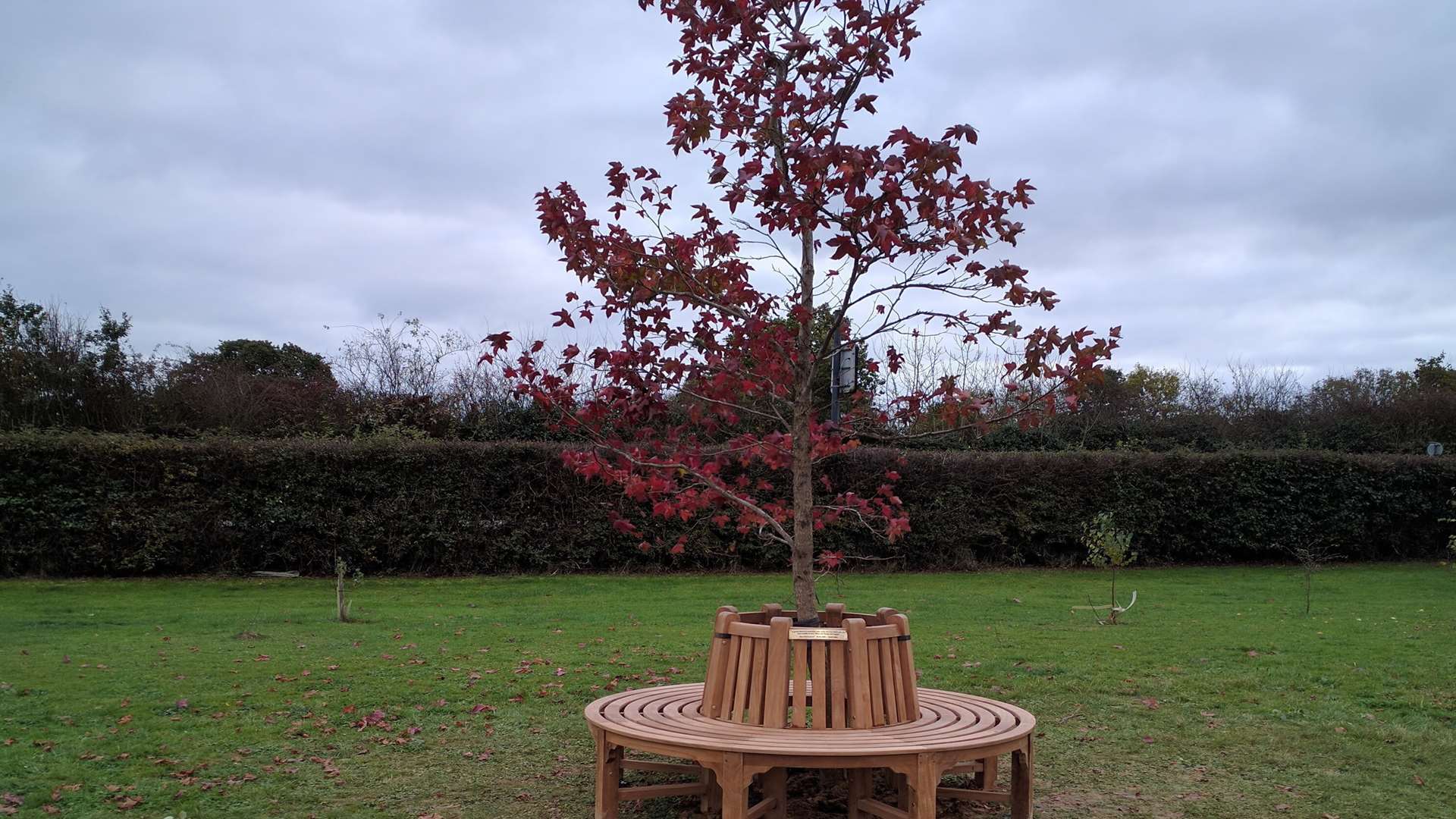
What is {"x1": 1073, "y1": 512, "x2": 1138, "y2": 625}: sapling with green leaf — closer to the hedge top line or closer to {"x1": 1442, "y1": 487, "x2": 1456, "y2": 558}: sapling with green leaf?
the hedge top line

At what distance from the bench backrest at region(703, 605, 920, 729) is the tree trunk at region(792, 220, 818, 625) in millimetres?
365

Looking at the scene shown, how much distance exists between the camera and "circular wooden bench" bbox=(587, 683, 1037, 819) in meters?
3.69

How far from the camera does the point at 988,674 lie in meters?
7.50

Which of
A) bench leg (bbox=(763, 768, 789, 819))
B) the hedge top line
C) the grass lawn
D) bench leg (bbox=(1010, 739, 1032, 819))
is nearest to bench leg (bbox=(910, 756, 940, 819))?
bench leg (bbox=(1010, 739, 1032, 819))

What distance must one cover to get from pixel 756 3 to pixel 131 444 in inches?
504

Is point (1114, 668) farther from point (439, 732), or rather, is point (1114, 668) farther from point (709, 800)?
point (439, 732)

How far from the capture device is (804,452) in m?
4.61

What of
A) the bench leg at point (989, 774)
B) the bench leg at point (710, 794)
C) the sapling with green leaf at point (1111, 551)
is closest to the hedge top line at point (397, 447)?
the sapling with green leaf at point (1111, 551)

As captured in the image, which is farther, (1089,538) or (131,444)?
(1089,538)

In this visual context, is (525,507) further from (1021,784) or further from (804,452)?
(1021,784)

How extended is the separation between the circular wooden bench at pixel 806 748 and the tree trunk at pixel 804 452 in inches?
27.2

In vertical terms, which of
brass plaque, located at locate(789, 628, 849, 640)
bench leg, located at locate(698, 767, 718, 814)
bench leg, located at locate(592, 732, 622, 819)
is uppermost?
brass plaque, located at locate(789, 628, 849, 640)

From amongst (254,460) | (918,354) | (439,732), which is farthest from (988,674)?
(918,354)

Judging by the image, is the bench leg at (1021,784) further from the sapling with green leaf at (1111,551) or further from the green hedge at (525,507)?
the green hedge at (525,507)
